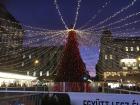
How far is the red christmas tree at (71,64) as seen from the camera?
22344 millimetres

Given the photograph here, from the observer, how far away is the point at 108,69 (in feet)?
379

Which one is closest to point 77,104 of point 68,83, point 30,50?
point 68,83

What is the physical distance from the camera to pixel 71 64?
2238 cm

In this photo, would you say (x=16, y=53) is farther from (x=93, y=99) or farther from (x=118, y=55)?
(x=93, y=99)

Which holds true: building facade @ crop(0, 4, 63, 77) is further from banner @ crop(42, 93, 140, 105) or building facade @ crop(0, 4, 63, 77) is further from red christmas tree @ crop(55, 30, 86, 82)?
banner @ crop(42, 93, 140, 105)

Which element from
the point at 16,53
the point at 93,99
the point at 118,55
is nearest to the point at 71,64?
the point at 93,99

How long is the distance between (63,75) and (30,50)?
75994 millimetres

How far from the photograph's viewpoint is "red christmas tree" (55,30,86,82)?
880 inches

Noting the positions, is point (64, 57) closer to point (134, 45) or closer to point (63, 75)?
point (63, 75)

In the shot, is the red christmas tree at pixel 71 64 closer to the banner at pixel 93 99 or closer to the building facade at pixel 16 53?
the banner at pixel 93 99

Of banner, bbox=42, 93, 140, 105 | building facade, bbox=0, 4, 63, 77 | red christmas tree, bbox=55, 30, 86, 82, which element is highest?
building facade, bbox=0, 4, 63, 77

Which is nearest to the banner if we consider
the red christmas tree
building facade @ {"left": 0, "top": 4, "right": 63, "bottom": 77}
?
the red christmas tree

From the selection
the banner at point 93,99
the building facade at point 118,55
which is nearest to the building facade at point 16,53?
the building facade at point 118,55

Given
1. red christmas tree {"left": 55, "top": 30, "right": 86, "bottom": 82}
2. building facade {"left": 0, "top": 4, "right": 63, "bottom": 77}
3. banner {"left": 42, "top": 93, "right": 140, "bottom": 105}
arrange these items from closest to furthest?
banner {"left": 42, "top": 93, "right": 140, "bottom": 105} < red christmas tree {"left": 55, "top": 30, "right": 86, "bottom": 82} < building facade {"left": 0, "top": 4, "right": 63, "bottom": 77}
